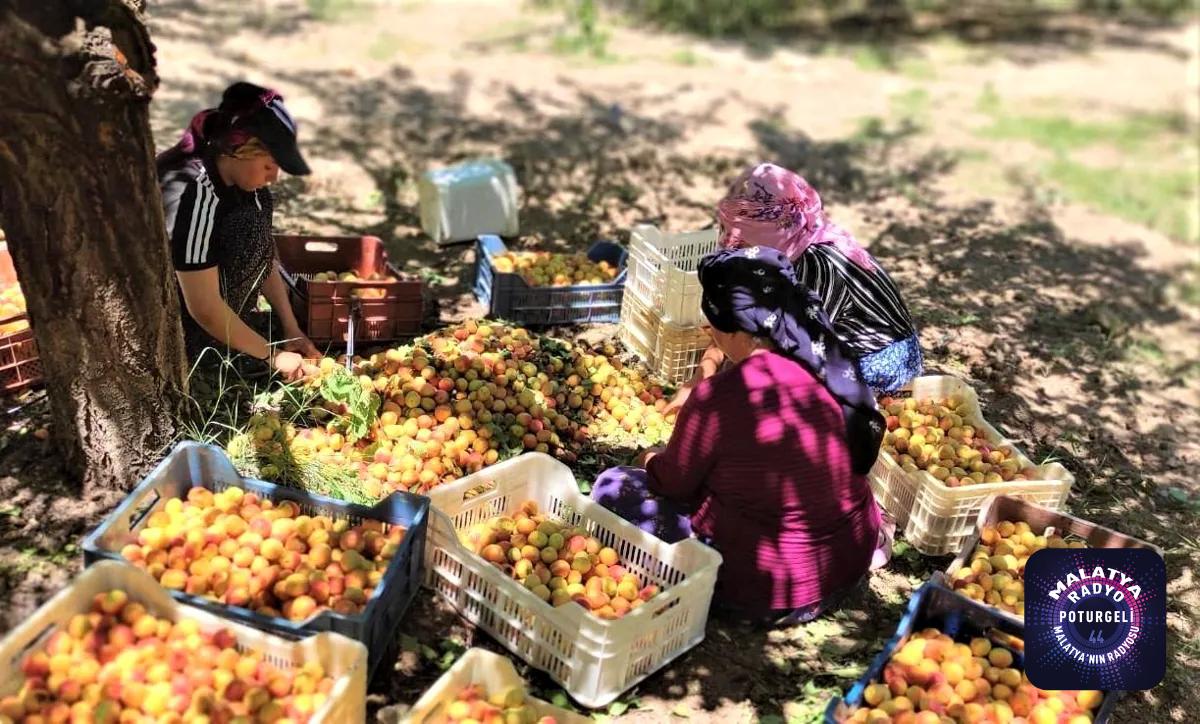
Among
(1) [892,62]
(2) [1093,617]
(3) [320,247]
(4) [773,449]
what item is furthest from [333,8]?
(2) [1093,617]

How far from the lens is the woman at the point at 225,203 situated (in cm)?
410

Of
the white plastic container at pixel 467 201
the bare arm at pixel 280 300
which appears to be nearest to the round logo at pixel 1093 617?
the bare arm at pixel 280 300

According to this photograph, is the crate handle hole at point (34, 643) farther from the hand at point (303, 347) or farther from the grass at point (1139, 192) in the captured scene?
the grass at point (1139, 192)

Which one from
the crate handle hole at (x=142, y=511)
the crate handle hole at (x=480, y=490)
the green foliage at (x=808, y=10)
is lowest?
the crate handle hole at (x=480, y=490)

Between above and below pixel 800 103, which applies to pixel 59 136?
above

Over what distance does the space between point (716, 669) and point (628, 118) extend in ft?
22.5

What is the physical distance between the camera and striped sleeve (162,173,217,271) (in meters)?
4.11

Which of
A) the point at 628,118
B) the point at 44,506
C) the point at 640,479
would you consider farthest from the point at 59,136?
the point at 628,118

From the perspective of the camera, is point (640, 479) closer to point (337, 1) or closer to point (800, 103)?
point (800, 103)

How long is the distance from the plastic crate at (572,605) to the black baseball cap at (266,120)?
1528 mm

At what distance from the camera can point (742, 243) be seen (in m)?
4.47

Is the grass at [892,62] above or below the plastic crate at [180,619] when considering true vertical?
above

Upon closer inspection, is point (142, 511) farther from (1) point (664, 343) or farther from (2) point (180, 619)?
(1) point (664, 343)

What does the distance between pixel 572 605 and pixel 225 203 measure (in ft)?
7.76
